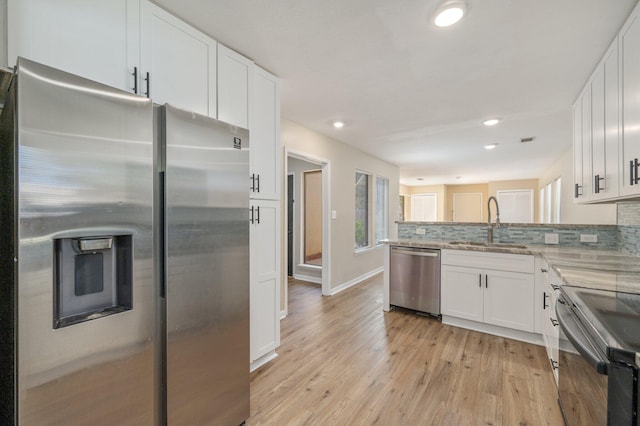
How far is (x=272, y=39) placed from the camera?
73.2 inches

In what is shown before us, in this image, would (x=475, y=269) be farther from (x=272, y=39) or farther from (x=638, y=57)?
(x=272, y=39)

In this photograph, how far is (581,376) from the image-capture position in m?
1.17

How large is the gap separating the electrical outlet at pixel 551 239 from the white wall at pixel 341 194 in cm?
259

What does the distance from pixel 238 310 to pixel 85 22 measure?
1.55m

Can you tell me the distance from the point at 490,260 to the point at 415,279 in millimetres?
840

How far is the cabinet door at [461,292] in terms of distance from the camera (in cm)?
292

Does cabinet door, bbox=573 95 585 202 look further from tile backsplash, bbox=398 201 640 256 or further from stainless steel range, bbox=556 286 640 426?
stainless steel range, bbox=556 286 640 426

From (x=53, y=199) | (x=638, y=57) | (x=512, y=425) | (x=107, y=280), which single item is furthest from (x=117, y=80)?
(x=512, y=425)

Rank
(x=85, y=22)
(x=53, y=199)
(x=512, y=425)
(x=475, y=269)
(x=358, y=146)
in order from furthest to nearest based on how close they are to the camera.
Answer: (x=358, y=146) < (x=475, y=269) < (x=512, y=425) < (x=85, y=22) < (x=53, y=199)

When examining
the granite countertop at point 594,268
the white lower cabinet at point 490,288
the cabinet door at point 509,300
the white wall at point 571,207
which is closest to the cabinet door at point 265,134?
the granite countertop at point 594,268

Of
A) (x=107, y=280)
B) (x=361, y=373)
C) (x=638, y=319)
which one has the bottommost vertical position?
(x=361, y=373)

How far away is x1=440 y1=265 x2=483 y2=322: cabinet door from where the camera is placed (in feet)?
9.59

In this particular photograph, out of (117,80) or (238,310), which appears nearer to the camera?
(117,80)

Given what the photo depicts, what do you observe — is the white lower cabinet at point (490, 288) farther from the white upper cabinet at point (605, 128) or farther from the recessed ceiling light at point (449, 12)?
the recessed ceiling light at point (449, 12)
